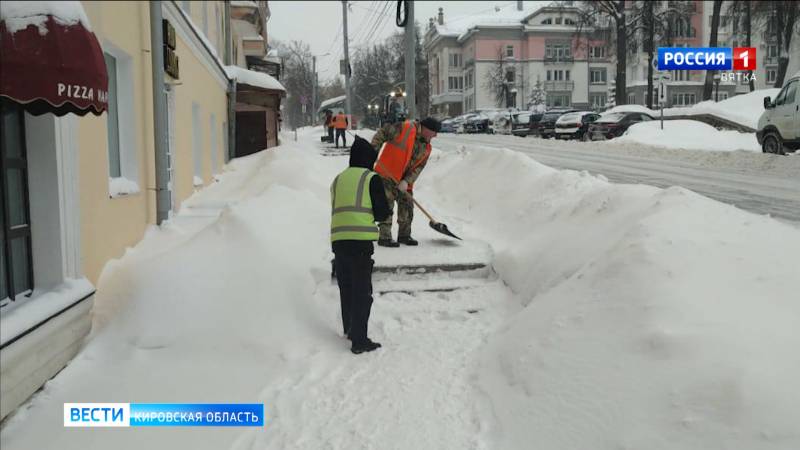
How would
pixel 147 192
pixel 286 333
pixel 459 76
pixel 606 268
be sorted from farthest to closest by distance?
pixel 459 76
pixel 147 192
pixel 286 333
pixel 606 268

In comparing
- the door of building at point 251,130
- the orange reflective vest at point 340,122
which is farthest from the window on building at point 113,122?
the orange reflective vest at point 340,122

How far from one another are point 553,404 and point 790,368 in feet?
3.95

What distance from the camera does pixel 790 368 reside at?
3.15 metres

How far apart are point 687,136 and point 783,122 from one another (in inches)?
362

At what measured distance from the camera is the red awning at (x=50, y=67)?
11.5ft

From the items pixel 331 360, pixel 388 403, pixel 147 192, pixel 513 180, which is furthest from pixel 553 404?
pixel 513 180

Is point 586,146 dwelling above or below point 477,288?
above

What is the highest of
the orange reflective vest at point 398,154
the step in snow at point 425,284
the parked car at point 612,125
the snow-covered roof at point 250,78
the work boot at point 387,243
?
the snow-covered roof at point 250,78

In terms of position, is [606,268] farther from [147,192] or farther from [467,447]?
[147,192]

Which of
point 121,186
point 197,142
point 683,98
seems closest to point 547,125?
point 197,142

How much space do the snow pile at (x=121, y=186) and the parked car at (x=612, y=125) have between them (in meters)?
23.1

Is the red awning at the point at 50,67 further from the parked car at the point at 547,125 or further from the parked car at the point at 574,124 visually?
the parked car at the point at 547,125

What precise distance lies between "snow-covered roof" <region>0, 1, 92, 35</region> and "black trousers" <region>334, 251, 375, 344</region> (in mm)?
2441

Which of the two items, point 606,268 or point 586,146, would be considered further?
point 586,146
